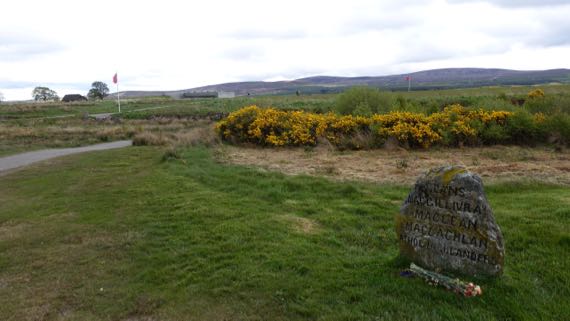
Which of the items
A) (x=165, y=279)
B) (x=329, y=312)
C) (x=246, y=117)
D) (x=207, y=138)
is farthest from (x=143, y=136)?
(x=329, y=312)

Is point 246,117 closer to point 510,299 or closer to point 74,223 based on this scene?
point 74,223

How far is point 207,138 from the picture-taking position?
15938 millimetres

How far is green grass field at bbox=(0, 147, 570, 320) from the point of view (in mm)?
3666

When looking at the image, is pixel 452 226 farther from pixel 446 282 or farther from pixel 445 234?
pixel 446 282

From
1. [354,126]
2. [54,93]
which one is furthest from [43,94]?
[354,126]

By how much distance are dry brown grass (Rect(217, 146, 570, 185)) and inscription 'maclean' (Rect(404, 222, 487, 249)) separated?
3.84 meters

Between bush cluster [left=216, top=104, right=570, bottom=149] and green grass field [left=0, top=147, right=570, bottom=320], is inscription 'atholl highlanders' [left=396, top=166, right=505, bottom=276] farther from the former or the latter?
bush cluster [left=216, top=104, right=570, bottom=149]

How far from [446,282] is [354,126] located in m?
10.1

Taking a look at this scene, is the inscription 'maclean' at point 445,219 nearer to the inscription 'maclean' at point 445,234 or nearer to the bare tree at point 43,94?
the inscription 'maclean' at point 445,234

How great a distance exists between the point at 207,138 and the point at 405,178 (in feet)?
31.0

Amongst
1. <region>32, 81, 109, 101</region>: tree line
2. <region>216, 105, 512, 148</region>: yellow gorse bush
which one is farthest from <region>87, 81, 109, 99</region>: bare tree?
<region>216, 105, 512, 148</region>: yellow gorse bush

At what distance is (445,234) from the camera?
3.93 m

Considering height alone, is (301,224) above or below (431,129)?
below

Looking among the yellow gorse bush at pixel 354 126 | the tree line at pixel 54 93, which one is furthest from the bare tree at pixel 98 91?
the yellow gorse bush at pixel 354 126
